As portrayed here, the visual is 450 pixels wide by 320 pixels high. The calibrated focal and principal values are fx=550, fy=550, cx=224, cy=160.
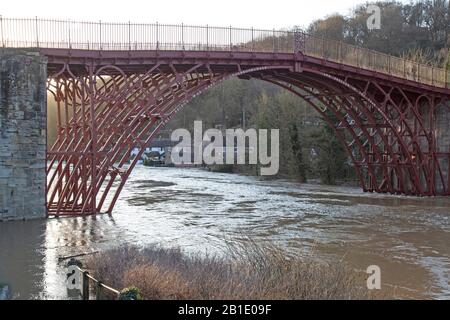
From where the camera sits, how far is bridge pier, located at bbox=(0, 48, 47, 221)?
18.7 m

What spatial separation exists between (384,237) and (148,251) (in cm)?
948

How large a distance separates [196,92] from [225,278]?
52.7 feet

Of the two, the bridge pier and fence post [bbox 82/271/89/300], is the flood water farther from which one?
fence post [bbox 82/271/89/300]

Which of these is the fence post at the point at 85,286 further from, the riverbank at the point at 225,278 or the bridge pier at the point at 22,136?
the bridge pier at the point at 22,136

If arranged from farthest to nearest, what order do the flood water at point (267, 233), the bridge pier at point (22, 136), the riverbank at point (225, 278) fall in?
the bridge pier at point (22, 136) < the flood water at point (267, 233) < the riverbank at point (225, 278)

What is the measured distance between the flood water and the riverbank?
1210mm

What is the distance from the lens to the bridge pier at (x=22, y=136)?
18.7m

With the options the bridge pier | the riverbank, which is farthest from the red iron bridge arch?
the riverbank

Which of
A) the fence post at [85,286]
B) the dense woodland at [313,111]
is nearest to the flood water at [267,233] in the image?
the fence post at [85,286]

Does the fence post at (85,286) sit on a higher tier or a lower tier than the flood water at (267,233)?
higher

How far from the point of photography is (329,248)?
51.4 feet

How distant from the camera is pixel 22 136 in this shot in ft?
62.1

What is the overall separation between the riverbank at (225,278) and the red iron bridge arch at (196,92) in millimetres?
11303
